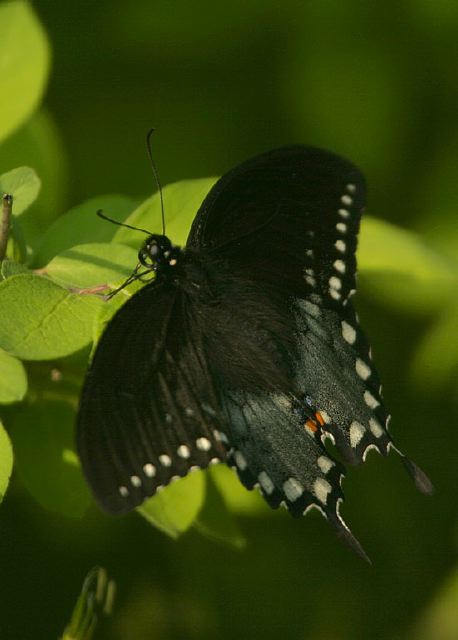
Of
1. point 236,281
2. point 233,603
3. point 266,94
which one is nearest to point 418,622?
point 233,603

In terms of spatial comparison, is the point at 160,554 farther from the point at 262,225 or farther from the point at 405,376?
the point at 262,225

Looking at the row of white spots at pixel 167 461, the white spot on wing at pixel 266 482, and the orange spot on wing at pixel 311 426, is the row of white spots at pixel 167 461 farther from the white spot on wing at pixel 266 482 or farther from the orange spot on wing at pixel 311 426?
the orange spot on wing at pixel 311 426

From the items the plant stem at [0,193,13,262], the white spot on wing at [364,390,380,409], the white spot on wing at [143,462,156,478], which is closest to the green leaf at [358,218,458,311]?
the white spot on wing at [364,390,380,409]

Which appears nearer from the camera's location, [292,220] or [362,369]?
[292,220]

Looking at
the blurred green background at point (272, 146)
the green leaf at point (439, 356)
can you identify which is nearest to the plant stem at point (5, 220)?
the blurred green background at point (272, 146)

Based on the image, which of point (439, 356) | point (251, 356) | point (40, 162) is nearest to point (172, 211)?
point (251, 356)

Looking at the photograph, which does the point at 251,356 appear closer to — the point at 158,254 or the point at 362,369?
the point at 362,369
